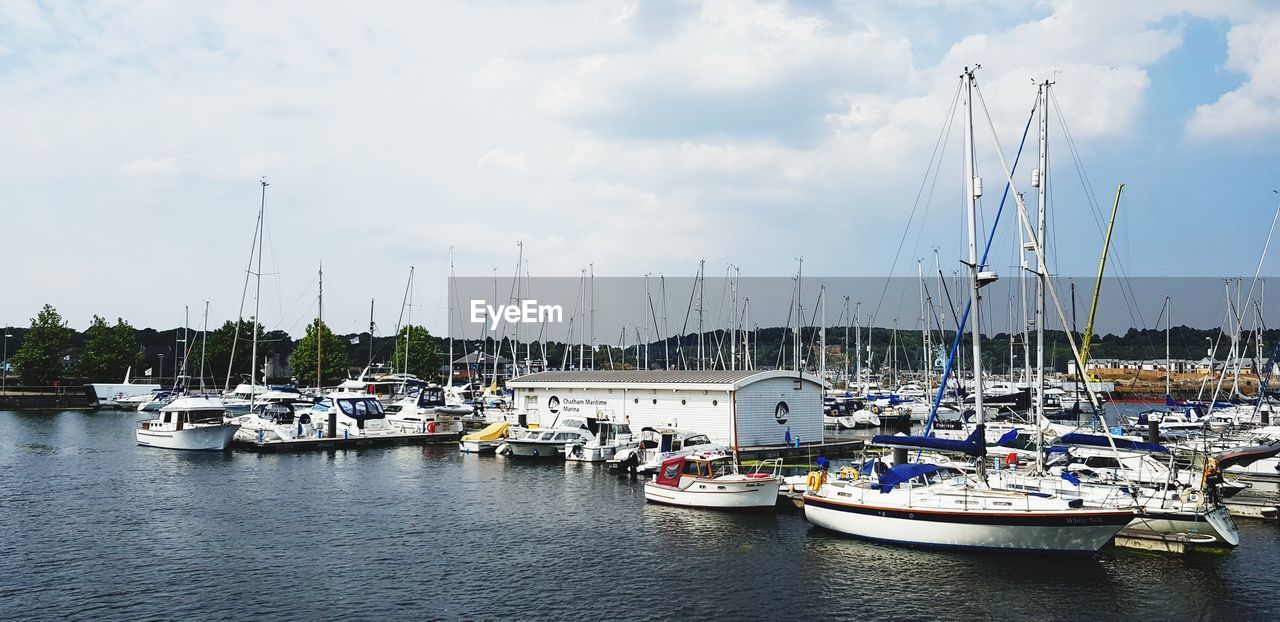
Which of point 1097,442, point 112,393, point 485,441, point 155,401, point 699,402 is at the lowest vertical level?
point 485,441

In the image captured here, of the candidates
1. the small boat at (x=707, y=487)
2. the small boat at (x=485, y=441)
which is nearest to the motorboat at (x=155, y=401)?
the small boat at (x=485, y=441)

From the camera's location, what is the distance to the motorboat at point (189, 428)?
57312 mm

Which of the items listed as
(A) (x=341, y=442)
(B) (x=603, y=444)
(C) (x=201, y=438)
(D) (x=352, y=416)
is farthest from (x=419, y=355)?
(B) (x=603, y=444)

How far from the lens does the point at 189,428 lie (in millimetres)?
57219

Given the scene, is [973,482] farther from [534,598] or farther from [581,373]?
[581,373]

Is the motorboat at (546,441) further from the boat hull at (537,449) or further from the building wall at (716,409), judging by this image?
the building wall at (716,409)

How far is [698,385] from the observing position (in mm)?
51562

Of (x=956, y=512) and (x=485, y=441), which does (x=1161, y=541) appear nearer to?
(x=956, y=512)

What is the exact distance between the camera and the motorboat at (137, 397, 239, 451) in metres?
57.3

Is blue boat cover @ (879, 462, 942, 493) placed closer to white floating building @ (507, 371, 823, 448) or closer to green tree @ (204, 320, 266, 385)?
white floating building @ (507, 371, 823, 448)

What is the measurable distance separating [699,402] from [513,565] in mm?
25991

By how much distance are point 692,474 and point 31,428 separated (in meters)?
68.2

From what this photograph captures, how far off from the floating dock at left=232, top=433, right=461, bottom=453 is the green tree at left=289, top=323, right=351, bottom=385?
59230 millimetres

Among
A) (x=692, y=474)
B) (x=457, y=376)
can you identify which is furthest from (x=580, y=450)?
(x=457, y=376)
